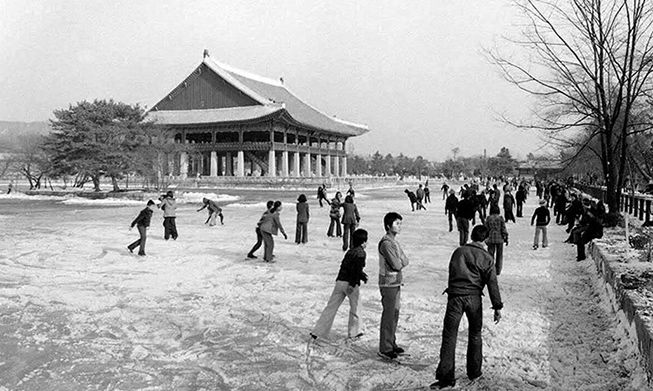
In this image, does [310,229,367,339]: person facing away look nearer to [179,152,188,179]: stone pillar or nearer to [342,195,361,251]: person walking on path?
[342,195,361,251]: person walking on path

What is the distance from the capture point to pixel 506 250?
12070 millimetres

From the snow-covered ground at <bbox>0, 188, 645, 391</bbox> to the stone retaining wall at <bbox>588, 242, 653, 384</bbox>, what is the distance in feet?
0.56

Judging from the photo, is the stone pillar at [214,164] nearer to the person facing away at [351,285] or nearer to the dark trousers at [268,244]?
the dark trousers at [268,244]

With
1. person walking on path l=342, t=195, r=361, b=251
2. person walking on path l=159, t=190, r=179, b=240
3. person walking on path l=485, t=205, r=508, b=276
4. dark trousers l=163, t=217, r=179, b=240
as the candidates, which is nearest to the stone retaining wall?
person walking on path l=485, t=205, r=508, b=276

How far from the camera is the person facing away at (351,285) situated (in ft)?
17.6

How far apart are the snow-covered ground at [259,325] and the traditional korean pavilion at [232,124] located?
38046 mm

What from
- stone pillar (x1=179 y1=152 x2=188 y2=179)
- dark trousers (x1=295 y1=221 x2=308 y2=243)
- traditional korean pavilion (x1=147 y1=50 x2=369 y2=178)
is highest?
traditional korean pavilion (x1=147 y1=50 x2=369 y2=178)

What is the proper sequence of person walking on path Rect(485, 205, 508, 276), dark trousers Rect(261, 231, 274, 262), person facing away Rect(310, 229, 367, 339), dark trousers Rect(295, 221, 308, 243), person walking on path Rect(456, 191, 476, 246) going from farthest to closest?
dark trousers Rect(295, 221, 308, 243), person walking on path Rect(456, 191, 476, 246), dark trousers Rect(261, 231, 274, 262), person walking on path Rect(485, 205, 508, 276), person facing away Rect(310, 229, 367, 339)

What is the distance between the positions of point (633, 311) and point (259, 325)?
4.15 meters

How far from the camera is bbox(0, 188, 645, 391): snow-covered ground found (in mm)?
4723

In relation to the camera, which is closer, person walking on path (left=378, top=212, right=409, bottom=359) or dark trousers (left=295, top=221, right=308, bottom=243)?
person walking on path (left=378, top=212, right=409, bottom=359)

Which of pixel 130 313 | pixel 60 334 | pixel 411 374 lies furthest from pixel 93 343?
pixel 411 374

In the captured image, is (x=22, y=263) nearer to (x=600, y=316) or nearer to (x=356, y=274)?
(x=356, y=274)

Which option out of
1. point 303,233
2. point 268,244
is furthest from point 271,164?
point 268,244
